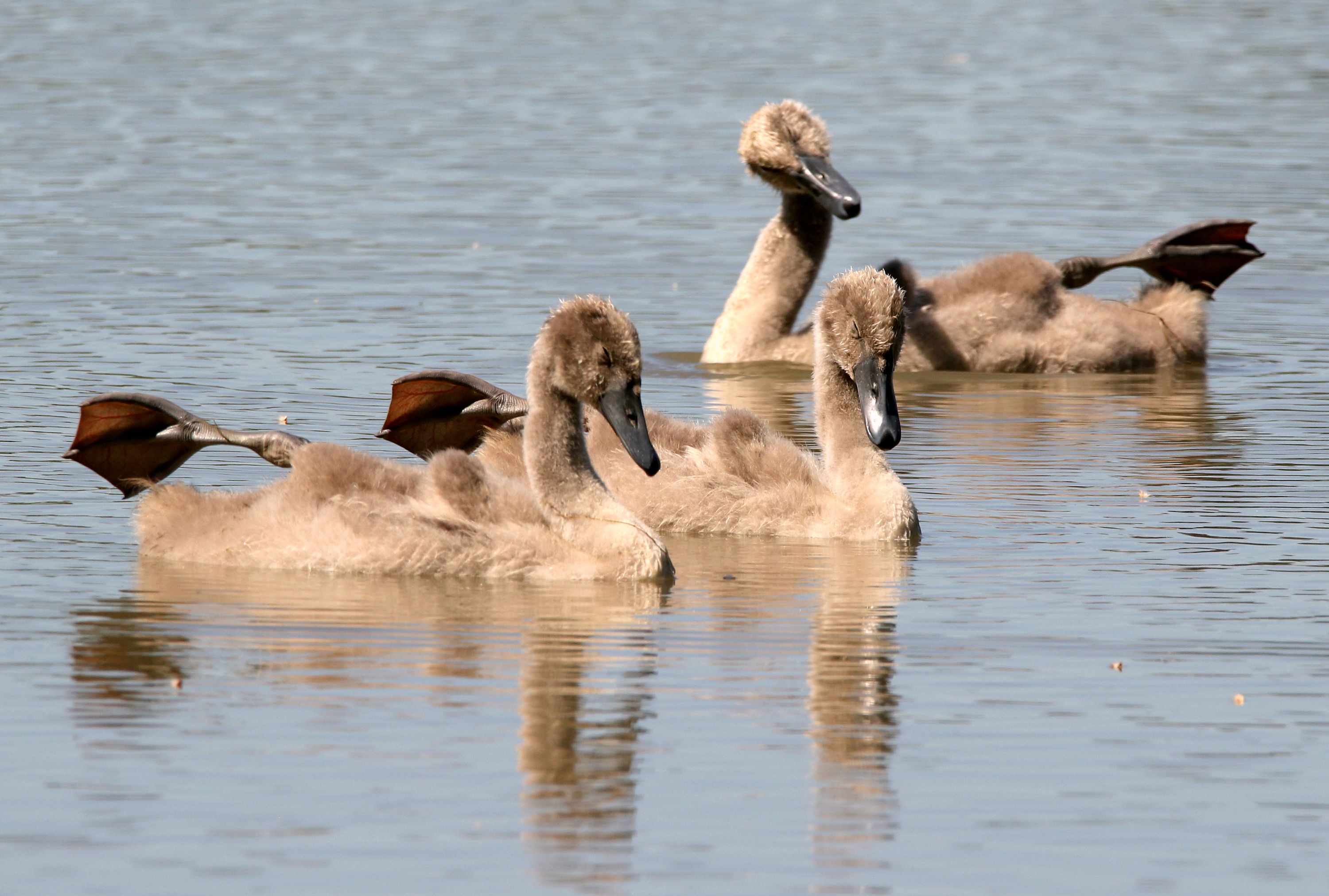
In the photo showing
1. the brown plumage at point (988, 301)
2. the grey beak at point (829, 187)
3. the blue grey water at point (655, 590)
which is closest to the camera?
the blue grey water at point (655, 590)

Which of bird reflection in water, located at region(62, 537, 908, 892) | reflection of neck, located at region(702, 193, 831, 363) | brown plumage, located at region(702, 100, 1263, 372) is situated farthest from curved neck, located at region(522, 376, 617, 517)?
reflection of neck, located at region(702, 193, 831, 363)

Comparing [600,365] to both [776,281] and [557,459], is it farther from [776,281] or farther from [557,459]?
[776,281]

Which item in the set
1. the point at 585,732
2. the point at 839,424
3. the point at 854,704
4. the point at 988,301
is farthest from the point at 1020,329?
the point at 585,732

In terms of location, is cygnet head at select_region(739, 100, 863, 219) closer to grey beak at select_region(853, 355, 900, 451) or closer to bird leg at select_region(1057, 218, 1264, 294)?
bird leg at select_region(1057, 218, 1264, 294)

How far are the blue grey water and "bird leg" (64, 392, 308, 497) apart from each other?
0.39 m

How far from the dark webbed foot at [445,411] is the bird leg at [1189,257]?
672 centimetres

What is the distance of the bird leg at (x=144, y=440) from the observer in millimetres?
10492

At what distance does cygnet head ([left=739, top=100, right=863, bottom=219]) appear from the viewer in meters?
16.7

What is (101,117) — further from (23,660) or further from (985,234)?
(23,660)

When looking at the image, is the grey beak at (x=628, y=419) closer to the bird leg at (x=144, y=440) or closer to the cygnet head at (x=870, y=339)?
the bird leg at (x=144, y=440)

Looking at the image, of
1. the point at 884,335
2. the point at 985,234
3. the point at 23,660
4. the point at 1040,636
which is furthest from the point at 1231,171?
the point at 23,660

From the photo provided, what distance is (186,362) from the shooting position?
15.7m

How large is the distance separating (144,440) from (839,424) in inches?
131

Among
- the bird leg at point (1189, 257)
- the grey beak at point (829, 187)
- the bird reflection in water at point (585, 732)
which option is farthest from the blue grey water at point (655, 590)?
the grey beak at point (829, 187)
